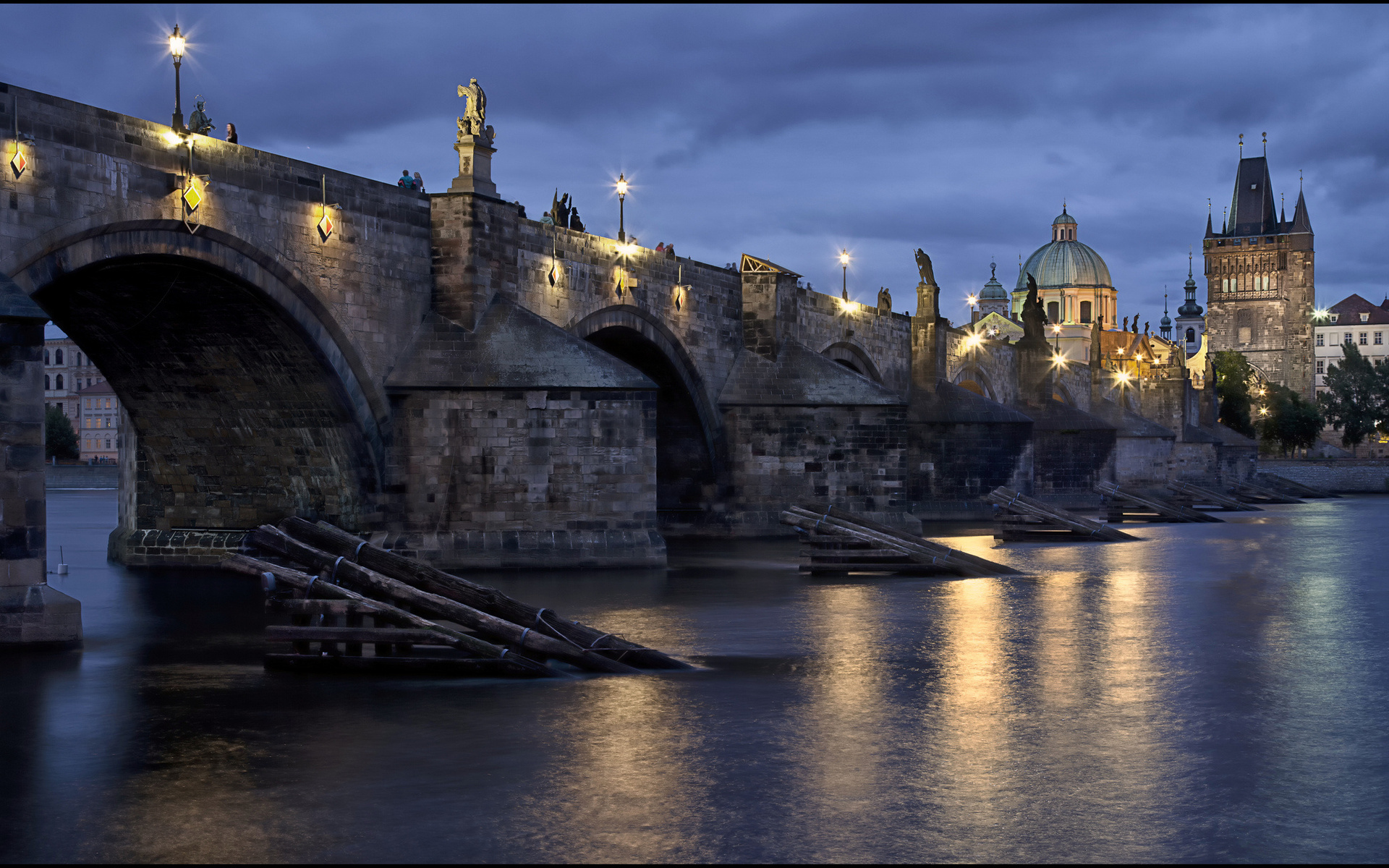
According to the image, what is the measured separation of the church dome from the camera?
138250 millimetres

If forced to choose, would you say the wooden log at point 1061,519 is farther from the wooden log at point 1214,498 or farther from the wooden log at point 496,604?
the wooden log at point 496,604

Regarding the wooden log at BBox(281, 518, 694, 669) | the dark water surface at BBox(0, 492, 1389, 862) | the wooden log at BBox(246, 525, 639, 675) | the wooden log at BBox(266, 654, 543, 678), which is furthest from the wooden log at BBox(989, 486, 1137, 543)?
the wooden log at BBox(266, 654, 543, 678)

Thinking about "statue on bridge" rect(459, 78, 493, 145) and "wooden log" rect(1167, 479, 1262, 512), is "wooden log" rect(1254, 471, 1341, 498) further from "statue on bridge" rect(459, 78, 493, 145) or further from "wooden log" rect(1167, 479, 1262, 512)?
"statue on bridge" rect(459, 78, 493, 145)

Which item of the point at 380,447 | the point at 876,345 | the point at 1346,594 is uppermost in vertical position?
the point at 876,345

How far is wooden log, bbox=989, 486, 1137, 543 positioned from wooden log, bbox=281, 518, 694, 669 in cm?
2227

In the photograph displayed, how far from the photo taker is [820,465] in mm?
34031

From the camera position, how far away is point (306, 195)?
844 inches

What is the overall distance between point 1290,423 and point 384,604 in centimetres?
9941

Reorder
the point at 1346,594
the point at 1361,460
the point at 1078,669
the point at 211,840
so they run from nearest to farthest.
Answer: the point at 211,840 → the point at 1078,669 → the point at 1346,594 → the point at 1361,460

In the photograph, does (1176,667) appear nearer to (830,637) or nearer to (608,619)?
(830,637)

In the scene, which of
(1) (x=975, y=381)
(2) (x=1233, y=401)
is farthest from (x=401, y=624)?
(2) (x=1233, y=401)

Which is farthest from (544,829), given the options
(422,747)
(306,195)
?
(306,195)

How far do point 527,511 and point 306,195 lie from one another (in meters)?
6.05

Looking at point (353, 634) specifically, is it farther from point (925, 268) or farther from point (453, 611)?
point (925, 268)
